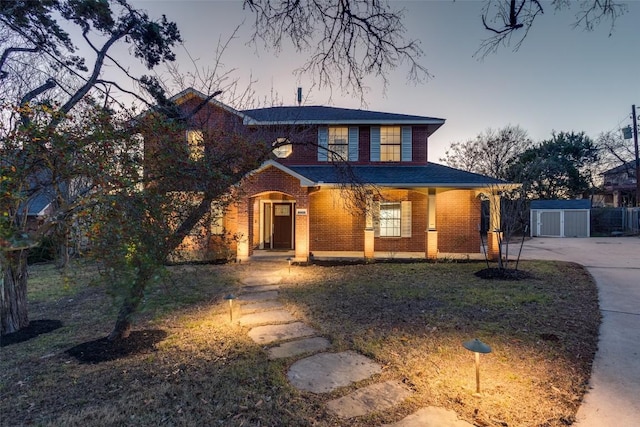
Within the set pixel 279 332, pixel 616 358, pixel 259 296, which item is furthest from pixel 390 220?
pixel 616 358

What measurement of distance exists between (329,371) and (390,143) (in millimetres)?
12222

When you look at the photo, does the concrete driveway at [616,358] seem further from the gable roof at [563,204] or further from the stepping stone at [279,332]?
the gable roof at [563,204]

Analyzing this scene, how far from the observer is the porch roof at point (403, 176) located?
480 inches

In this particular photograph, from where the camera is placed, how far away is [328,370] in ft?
13.1

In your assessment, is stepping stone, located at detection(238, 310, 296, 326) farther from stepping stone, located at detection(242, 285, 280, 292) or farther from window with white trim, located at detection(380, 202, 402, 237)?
window with white trim, located at detection(380, 202, 402, 237)

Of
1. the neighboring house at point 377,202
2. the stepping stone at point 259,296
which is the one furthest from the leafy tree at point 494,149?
the stepping stone at point 259,296

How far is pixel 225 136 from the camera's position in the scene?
5.69 m

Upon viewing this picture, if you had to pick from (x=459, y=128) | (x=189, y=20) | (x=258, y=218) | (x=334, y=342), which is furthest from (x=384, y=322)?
(x=459, y=128)

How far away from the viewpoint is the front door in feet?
50.9

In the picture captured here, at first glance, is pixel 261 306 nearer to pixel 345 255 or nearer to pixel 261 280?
pixel 261 280

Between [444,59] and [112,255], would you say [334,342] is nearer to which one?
[112,255]

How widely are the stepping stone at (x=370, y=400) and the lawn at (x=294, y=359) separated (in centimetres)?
10

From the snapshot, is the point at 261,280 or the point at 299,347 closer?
the point at 299,347

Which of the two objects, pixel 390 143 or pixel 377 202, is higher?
pixel 390 143
